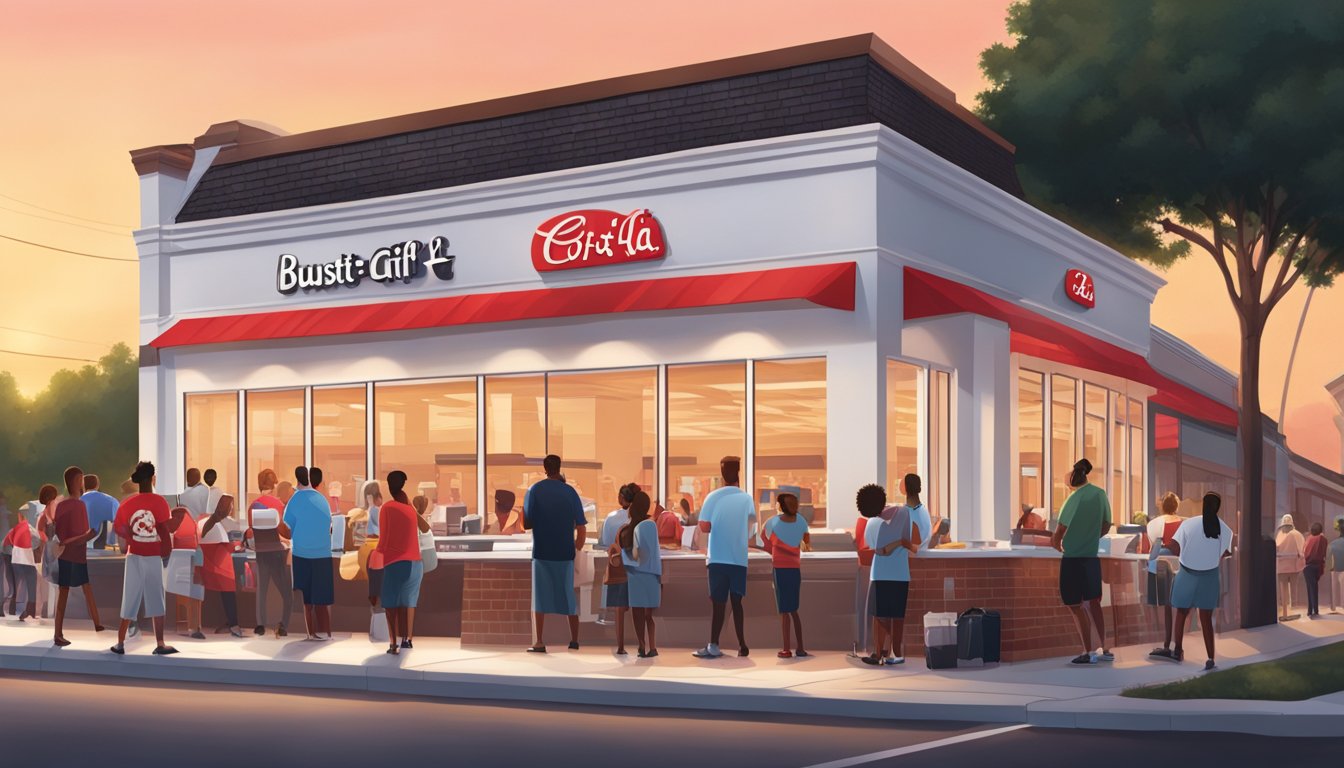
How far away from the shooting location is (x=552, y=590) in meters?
18.7

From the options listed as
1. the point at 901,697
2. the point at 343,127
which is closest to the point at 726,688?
the point at 901,697

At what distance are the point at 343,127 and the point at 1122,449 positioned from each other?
15.9 m

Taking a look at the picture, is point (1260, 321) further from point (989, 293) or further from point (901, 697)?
point (901, 697)

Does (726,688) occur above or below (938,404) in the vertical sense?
below

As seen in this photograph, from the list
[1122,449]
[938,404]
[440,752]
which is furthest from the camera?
[1122,449]

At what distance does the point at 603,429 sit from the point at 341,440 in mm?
5307

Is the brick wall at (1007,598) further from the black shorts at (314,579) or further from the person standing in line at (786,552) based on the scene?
the black shorts at (314,579)

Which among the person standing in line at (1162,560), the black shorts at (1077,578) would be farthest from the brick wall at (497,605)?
the person standing in line at (1162,560)

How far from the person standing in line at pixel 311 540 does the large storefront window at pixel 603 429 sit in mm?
5104

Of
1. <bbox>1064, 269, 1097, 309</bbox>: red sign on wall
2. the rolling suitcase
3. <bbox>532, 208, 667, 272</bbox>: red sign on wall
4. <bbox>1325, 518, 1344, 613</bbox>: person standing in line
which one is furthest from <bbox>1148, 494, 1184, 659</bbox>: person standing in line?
<bbox>1325, 518, 1344, 613</bbox>: person standing in line

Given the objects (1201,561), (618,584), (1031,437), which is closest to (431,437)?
(618,584)

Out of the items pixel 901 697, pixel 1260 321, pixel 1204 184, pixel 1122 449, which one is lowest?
pixel 901 697

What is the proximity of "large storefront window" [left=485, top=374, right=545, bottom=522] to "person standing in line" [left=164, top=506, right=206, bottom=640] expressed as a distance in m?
5.25

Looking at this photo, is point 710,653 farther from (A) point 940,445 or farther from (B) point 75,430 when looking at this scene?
(B) point 75,430
